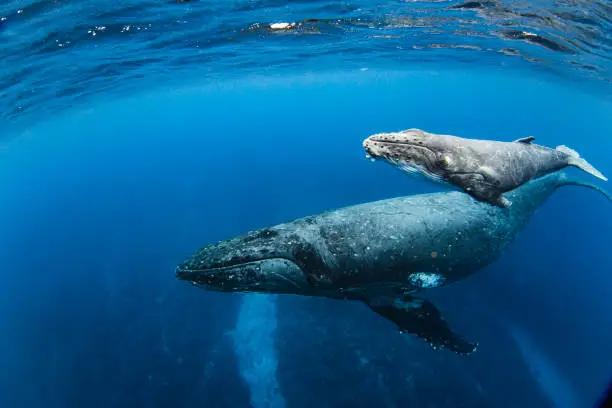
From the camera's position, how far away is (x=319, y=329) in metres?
12.6

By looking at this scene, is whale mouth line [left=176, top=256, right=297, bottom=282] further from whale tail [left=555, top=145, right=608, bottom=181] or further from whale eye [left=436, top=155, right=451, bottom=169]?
whale tail [left=555, top=145, right=608, bottom=181]

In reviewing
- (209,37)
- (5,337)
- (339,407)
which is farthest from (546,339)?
(5,337)

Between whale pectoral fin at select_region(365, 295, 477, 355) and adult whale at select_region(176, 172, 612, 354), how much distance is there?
0.06 feet

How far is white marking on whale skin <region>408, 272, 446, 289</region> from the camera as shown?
21.4 ft

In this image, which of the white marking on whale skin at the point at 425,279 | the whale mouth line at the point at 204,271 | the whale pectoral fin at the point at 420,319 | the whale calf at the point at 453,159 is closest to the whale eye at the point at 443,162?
the whale calf at the point at 453,159

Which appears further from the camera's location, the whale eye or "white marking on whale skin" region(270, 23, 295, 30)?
"white marking on whale skin" region(270, 23, 295, 30)

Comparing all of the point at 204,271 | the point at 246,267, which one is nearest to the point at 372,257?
the point at 246,267

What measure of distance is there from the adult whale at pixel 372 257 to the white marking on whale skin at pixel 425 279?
19 mm

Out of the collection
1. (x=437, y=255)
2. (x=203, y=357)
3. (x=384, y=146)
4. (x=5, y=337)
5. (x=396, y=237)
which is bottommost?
(x=5, y=337)

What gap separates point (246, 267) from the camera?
569 cm

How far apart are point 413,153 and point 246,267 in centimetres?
368

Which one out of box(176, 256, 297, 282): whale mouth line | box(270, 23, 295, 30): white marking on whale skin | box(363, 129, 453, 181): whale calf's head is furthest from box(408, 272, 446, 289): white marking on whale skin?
box(270, 23, 295, 30): white marking on whale skin

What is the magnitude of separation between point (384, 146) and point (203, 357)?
9.99 m

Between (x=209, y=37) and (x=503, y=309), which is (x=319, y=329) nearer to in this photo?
(x=503, y=309)
